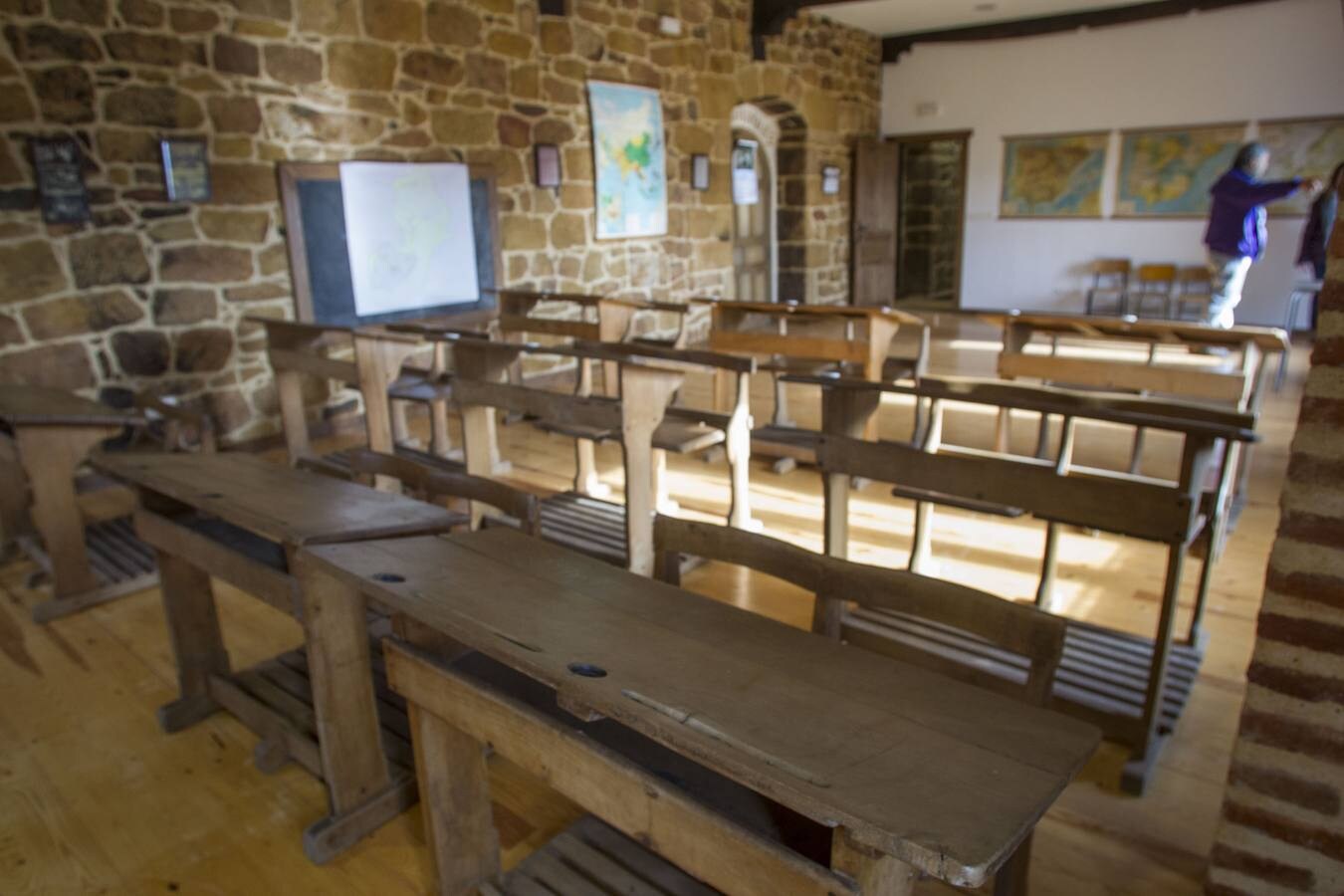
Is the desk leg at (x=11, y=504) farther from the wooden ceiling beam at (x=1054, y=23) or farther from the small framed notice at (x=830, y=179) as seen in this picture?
the small framed notice at (x=830, y=179)

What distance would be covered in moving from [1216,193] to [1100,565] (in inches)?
167

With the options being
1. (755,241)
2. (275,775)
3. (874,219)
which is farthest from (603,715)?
(874,219)

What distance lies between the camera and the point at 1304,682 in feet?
4.51

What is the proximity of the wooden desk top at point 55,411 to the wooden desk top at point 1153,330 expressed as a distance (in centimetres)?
357

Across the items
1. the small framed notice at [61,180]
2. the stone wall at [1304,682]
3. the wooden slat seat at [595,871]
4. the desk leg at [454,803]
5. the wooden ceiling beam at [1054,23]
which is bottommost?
the wooden slat seat at [595,871]

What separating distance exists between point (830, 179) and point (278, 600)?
866cm

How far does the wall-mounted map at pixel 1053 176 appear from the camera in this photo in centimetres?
934

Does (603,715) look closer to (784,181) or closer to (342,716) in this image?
(342,716)

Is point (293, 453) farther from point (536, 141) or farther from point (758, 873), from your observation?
point (758, 873)

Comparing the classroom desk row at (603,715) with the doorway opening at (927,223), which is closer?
the classroom desk row at (603,715)

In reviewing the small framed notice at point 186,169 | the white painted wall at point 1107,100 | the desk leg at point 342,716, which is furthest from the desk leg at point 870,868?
the white painted wall at point 1107,100

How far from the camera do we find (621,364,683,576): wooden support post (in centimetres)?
293

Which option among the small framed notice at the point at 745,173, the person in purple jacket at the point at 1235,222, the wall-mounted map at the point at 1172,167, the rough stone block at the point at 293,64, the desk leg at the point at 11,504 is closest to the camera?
the desk leg at the point at 11,504

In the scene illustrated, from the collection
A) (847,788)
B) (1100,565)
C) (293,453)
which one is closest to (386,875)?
(847,788)
